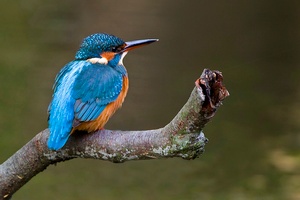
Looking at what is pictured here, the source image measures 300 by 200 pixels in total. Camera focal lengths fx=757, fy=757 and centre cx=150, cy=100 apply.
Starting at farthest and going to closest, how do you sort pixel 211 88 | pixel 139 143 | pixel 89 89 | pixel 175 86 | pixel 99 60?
pixel 175 86 → pixel 99 60 → pixel 89 89 → pixel 139 143 → pixel 211 88

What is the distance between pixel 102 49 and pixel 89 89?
30 centimetres

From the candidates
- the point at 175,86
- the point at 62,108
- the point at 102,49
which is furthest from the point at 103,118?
the point at 175,86

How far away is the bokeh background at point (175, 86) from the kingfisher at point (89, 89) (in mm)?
2288

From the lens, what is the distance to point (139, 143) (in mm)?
2488

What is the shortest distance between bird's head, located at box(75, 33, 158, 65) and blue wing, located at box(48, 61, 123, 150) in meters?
0.07

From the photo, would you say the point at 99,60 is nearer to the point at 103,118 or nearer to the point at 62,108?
the point at 103,118

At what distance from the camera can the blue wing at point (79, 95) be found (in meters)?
2.82

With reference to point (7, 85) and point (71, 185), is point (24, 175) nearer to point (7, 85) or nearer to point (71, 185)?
point (71, 185)

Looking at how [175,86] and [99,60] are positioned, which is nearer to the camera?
[99,60]

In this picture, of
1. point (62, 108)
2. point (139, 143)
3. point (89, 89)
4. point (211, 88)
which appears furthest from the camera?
point (89, 89)

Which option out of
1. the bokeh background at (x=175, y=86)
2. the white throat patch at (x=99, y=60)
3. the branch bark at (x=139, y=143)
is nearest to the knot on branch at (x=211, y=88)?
the branch bark at (x=139, y=143)

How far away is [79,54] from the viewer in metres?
3.30

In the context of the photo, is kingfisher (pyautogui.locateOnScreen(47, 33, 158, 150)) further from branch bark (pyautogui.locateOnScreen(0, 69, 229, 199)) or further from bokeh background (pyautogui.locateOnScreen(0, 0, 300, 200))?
bokeh background (pyautogui.locateOnScreen(0, 0, 300, 200))

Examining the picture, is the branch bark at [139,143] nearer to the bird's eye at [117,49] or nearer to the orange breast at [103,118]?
the orange breast at [103,118]
